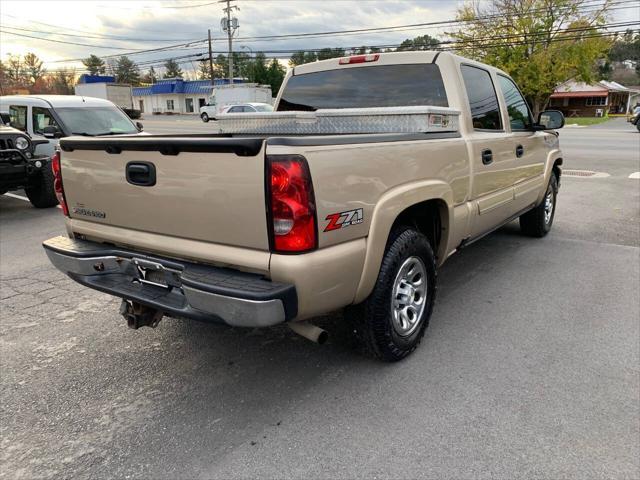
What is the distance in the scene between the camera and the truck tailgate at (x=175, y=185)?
238 centimetres

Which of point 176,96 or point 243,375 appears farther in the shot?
point 176,96

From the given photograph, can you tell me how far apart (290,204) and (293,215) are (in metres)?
0.05

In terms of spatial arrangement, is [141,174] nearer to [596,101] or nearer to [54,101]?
[54,101]

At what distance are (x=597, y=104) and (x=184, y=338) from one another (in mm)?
72881

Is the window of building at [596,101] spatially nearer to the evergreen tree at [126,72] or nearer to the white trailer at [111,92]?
the white trailer at [111,92]

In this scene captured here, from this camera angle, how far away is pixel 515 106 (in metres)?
5.11

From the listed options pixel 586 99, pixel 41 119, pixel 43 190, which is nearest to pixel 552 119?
pixel 43 190

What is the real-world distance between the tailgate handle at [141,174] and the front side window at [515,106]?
140 inches

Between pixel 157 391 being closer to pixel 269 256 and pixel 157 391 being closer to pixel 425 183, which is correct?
pixel 269 256

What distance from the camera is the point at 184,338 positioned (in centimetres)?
372

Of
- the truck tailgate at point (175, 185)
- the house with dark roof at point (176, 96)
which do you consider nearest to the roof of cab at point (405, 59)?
the truck tailgate at point (175, 185)

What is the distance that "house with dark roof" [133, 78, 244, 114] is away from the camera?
7138 cm

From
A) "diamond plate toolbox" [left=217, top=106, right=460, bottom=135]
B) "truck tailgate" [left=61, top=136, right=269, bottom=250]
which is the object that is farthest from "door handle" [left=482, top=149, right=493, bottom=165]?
"truck tailgate" [left=61, top=136, right=269, bottom=250]

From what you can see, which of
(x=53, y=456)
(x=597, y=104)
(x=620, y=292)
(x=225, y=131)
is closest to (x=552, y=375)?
(x=620, y=292)
